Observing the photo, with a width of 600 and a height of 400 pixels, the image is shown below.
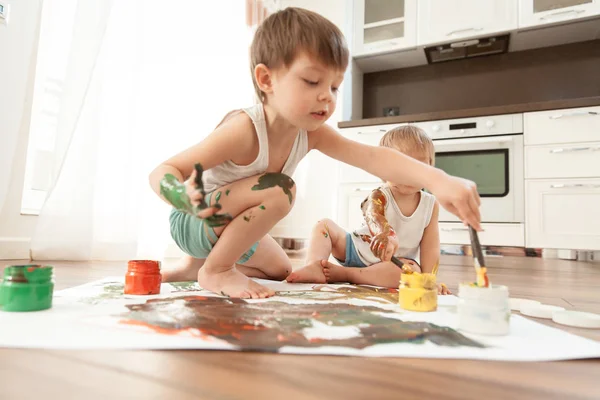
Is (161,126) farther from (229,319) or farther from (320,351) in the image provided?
(320,351)

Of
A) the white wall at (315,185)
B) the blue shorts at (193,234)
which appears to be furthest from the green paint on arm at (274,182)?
the white wall at (315,185)

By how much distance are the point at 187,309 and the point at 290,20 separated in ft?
2.18

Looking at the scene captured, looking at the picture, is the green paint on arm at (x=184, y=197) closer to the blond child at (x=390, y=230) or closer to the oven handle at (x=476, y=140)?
the blond child at (x=390, y=230)

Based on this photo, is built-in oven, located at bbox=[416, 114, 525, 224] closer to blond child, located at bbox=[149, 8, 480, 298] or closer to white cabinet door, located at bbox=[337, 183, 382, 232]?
white cabinet door, located at bbox=[337, 183, 382, 232]

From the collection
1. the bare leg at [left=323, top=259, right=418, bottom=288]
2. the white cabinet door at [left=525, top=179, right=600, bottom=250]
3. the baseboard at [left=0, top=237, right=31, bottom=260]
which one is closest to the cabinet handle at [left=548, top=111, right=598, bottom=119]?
the white cabinet door at [left=525, top=179, right=600, bottom=250]

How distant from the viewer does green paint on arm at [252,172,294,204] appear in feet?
3.35

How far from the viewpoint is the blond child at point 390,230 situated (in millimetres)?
1209

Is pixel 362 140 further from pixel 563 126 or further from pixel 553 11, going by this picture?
pixel 553 11

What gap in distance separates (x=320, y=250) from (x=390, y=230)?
32 cm

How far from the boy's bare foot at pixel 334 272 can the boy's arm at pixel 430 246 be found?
26 centimetres

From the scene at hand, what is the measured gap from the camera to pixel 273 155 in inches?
42.7

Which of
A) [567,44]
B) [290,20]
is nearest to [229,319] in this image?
[290,20]

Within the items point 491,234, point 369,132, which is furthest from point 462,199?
point 369,132

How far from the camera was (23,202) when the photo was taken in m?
1.90
